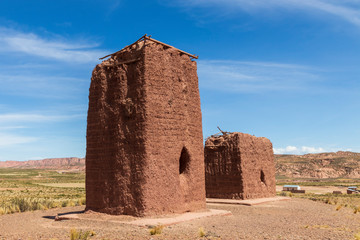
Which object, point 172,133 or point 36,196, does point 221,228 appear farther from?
point 36,196

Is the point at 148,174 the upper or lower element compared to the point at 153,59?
lower

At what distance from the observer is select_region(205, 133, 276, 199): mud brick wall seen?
18.0 m

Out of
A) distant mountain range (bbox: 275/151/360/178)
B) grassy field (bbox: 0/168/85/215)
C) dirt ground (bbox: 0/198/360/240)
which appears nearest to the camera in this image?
dirt ground (bbox: 0/198/360/240)

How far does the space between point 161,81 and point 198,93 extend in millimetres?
2325

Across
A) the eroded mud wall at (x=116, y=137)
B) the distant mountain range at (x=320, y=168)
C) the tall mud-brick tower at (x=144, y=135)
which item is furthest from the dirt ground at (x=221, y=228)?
the distant mountain range at (x=320, y=168)

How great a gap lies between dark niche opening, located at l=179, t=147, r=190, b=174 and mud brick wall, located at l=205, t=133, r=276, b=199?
5.96 metres

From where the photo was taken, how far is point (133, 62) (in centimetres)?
1188

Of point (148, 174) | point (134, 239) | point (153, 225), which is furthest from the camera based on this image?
point (148, 174)

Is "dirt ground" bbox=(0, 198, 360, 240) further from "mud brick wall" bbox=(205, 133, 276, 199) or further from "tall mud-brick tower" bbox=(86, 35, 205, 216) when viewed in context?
"mud brick wall" bbox=(205, 133, 276, 199)

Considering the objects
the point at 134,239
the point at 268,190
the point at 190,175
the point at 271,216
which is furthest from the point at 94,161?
the point at 268,190

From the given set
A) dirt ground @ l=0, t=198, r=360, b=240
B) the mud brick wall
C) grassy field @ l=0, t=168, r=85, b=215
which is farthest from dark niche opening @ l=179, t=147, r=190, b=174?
grassy field @ l=0, t=168, r=85, b=215

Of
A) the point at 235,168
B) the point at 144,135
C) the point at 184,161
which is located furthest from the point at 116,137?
the point at 235,168

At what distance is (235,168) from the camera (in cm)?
1805

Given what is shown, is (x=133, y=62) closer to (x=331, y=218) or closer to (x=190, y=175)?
(x=190, y=175)
